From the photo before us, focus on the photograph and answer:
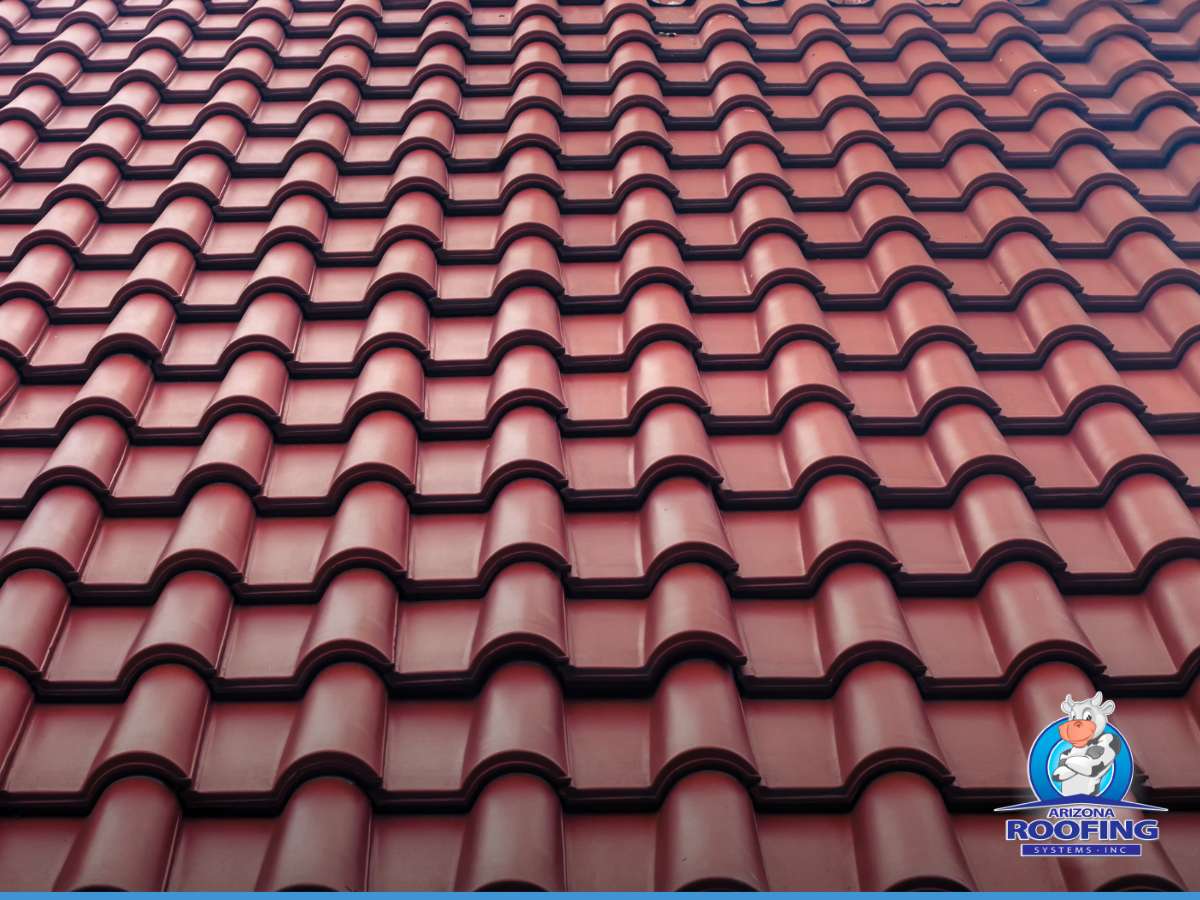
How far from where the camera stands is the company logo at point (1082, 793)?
7.31ft

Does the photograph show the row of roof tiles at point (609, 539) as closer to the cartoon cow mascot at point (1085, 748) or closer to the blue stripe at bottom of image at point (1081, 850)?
the cartoon cow mascot at point (1085, 748)

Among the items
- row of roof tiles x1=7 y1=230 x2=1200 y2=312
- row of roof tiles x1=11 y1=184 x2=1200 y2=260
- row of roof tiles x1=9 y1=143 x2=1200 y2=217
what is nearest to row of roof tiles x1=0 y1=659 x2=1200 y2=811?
row of roof tiles x1=7 y1=230 x2=1200 y2=312

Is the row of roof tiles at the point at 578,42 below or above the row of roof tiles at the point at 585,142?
above

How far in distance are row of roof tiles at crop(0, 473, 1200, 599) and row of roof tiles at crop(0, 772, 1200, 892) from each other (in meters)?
0.56

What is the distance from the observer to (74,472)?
298 centimetres

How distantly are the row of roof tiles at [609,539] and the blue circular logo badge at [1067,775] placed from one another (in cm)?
48

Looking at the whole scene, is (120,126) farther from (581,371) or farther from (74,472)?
(581,371)

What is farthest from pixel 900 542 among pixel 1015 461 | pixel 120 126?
pixel 120 126

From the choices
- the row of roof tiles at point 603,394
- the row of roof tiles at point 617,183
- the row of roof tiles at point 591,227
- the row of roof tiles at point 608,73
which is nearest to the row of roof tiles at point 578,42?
the row of roof tiles at point 608,73

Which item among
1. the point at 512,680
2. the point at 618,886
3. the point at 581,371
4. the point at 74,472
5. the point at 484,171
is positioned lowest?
the point at 618,886

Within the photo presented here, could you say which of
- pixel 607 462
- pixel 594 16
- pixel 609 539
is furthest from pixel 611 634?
pixel 594 16

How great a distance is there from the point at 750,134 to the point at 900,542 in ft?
6.02

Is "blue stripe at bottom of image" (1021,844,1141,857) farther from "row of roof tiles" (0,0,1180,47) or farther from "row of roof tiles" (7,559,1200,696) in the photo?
"row of roof tiles" (0,0,1180,47)

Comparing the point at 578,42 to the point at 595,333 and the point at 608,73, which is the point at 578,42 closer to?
the point at 608,73
